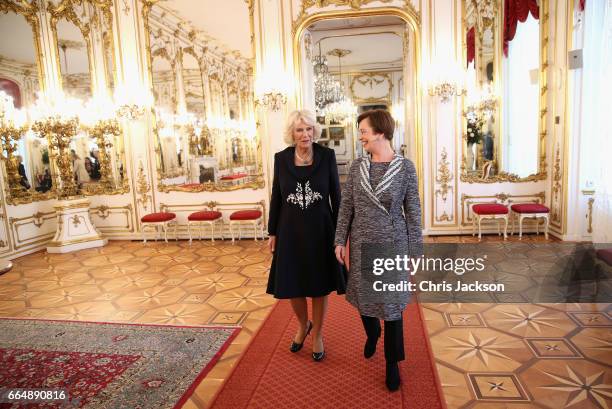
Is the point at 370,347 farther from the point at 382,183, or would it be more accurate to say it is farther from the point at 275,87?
the point at 275,87

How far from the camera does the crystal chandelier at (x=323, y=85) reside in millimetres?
10180

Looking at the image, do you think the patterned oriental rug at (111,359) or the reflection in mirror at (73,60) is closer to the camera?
the patterned oriental rug at (111,359)

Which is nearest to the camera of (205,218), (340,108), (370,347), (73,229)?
(370,347)

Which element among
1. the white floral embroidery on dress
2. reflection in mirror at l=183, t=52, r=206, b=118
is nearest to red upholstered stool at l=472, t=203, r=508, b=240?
the white floral embroidery on dress

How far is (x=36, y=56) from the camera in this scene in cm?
687

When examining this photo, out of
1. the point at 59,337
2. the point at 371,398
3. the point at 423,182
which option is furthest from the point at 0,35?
the point at 371,398

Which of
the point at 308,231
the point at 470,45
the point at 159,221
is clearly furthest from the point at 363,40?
the point at 308,231

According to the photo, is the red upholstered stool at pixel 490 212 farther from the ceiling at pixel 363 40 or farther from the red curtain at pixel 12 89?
the red curtain at pixel 12 89

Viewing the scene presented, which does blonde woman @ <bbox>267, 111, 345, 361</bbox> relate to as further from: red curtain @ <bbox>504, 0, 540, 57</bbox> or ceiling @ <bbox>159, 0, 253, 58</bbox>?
red curtain @ <bbox>504, 0, 540, 57</bbox>

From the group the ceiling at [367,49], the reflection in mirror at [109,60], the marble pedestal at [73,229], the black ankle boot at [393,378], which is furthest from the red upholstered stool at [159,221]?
the ceiling at [367,49]

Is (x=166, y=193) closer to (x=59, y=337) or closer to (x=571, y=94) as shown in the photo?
(x=59, y=337)

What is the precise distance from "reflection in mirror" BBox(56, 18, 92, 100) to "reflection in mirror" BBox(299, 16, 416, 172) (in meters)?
4.18

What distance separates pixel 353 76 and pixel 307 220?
39.8ft

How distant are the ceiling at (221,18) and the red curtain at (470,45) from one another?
3303 millimetres
